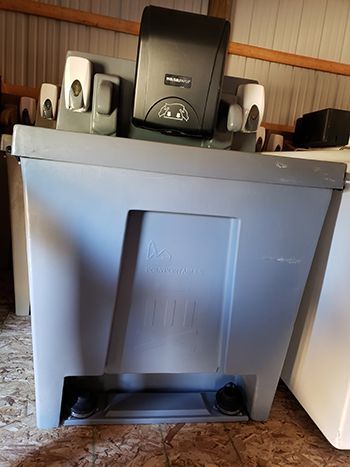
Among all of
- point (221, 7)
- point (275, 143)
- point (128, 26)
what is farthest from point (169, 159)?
point (221, 7)

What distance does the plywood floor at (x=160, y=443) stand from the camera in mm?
718

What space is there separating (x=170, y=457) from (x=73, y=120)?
0.84m

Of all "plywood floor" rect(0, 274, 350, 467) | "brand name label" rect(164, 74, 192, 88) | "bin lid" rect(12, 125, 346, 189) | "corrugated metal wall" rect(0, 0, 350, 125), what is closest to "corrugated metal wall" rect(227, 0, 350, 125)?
"corrugated metal wall" rect(0, 0, 350, 125)

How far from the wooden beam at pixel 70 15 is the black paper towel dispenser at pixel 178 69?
142 cm

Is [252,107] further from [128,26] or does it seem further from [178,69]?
[128,26]

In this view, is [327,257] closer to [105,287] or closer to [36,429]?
[105,287]

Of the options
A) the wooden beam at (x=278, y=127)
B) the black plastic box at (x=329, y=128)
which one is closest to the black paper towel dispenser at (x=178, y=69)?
the black plastic box at (x=329, y=128)

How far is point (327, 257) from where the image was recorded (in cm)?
82

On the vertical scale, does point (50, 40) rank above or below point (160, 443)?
above

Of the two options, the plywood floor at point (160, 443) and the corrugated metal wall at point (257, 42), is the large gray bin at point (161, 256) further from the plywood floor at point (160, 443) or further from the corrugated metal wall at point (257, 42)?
the corrugated metal wall at point (257, 42)

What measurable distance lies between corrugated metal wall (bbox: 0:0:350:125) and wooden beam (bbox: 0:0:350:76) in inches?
1.4

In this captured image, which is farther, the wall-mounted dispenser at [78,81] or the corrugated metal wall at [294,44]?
the corrugated metal wall at [294,44]

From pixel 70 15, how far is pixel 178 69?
157cm

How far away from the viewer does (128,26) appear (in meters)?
2.00
